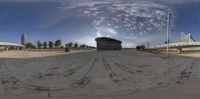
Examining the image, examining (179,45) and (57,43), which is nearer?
(57,43)

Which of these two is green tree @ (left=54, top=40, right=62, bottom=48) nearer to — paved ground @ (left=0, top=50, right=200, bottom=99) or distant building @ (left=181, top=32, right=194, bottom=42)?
paved ground @ (left=0, top=50, right=200, bottom=99)

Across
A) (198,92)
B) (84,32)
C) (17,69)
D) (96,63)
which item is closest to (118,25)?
(84,32)

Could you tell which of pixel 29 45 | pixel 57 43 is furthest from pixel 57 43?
pixel 29 45

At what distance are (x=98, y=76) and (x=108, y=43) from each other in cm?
41

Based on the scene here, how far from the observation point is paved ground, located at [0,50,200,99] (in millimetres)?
2160

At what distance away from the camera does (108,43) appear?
1.94 m

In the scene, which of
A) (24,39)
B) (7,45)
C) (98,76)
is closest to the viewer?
(7,45)

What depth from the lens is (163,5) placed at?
2.04 metres

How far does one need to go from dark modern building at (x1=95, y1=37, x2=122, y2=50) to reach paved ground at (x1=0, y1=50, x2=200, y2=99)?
79mm

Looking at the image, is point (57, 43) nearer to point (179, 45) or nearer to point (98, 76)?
point (98, 76)

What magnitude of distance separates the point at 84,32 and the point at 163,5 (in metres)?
0.64

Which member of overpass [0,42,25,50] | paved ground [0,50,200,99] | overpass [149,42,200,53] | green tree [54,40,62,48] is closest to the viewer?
overpass [0,42,25,50]

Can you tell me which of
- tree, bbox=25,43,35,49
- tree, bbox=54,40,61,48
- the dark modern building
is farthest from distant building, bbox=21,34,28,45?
the dark modern building

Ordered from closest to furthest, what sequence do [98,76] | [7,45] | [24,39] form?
[7,45] → [24,39] → [98,76]
